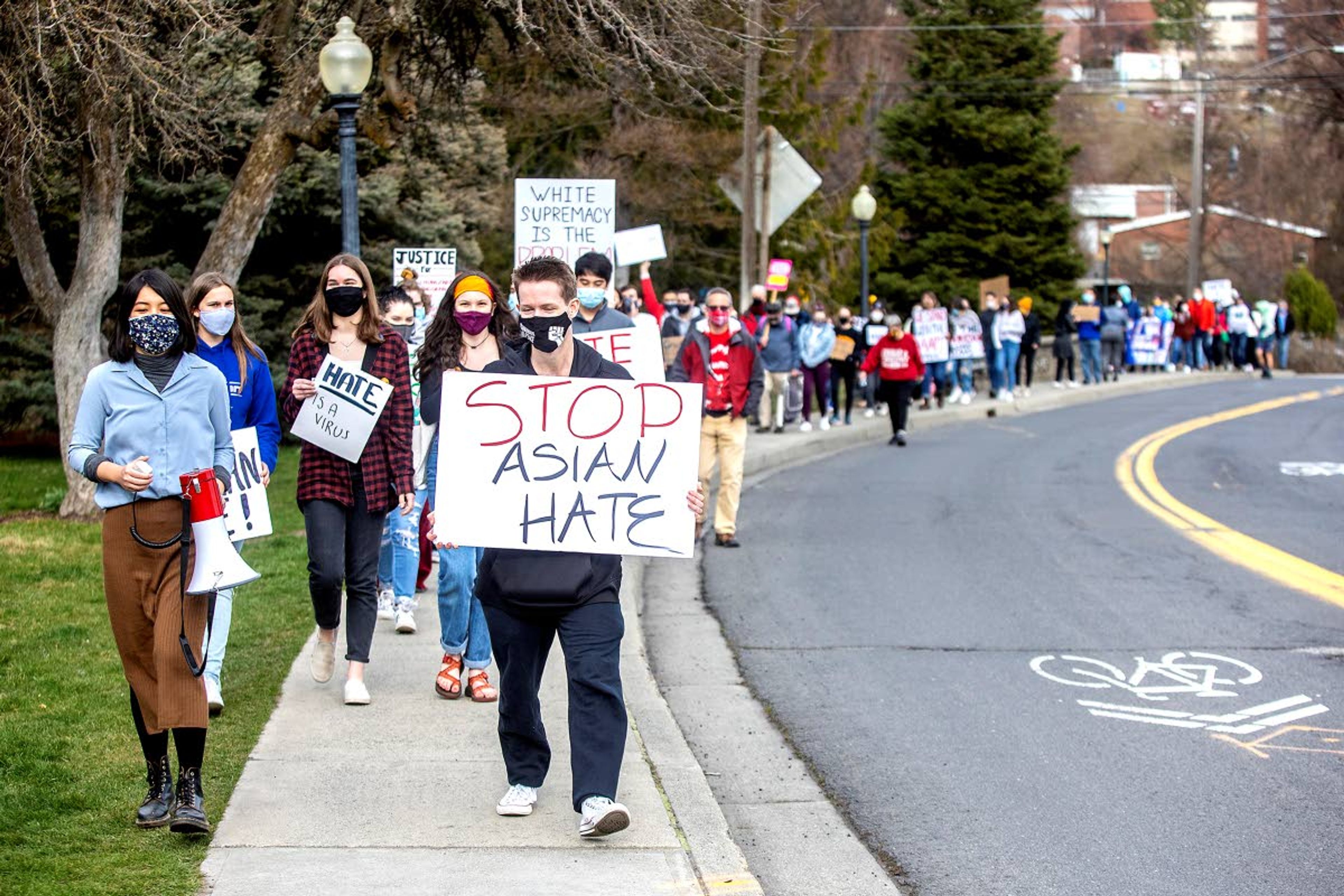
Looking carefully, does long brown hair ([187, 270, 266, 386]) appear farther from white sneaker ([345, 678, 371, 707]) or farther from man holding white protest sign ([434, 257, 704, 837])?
man holding white protest sign ([434, 257, 704, 837])

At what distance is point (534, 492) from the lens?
587 cm

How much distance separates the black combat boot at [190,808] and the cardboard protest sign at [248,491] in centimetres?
166

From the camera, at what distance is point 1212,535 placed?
1405 centimetres

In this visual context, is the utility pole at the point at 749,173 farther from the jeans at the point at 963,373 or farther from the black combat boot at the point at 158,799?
the black combat boot at the point at 158,799

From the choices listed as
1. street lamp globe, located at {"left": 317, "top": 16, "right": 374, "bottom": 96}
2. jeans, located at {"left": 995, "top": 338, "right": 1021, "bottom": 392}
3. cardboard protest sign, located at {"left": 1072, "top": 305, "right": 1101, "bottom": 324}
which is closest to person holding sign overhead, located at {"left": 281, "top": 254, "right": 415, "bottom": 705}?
street lamp globe, located at {"left": 317, "top": 16, "right": 374, "bottom": 96}

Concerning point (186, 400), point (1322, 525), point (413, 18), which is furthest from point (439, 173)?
point (186, 400)

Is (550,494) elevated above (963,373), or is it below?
above

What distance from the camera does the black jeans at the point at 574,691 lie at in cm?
571

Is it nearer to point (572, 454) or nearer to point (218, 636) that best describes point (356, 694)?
point (218, 636)

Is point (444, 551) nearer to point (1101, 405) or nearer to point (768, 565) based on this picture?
point (768, 565)

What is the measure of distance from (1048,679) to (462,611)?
10.1ft

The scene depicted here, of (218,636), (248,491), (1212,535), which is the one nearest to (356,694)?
(218,636)

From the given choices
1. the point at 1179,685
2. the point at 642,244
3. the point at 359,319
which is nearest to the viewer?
the point at 359,319

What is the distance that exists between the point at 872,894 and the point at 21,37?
9.50m
